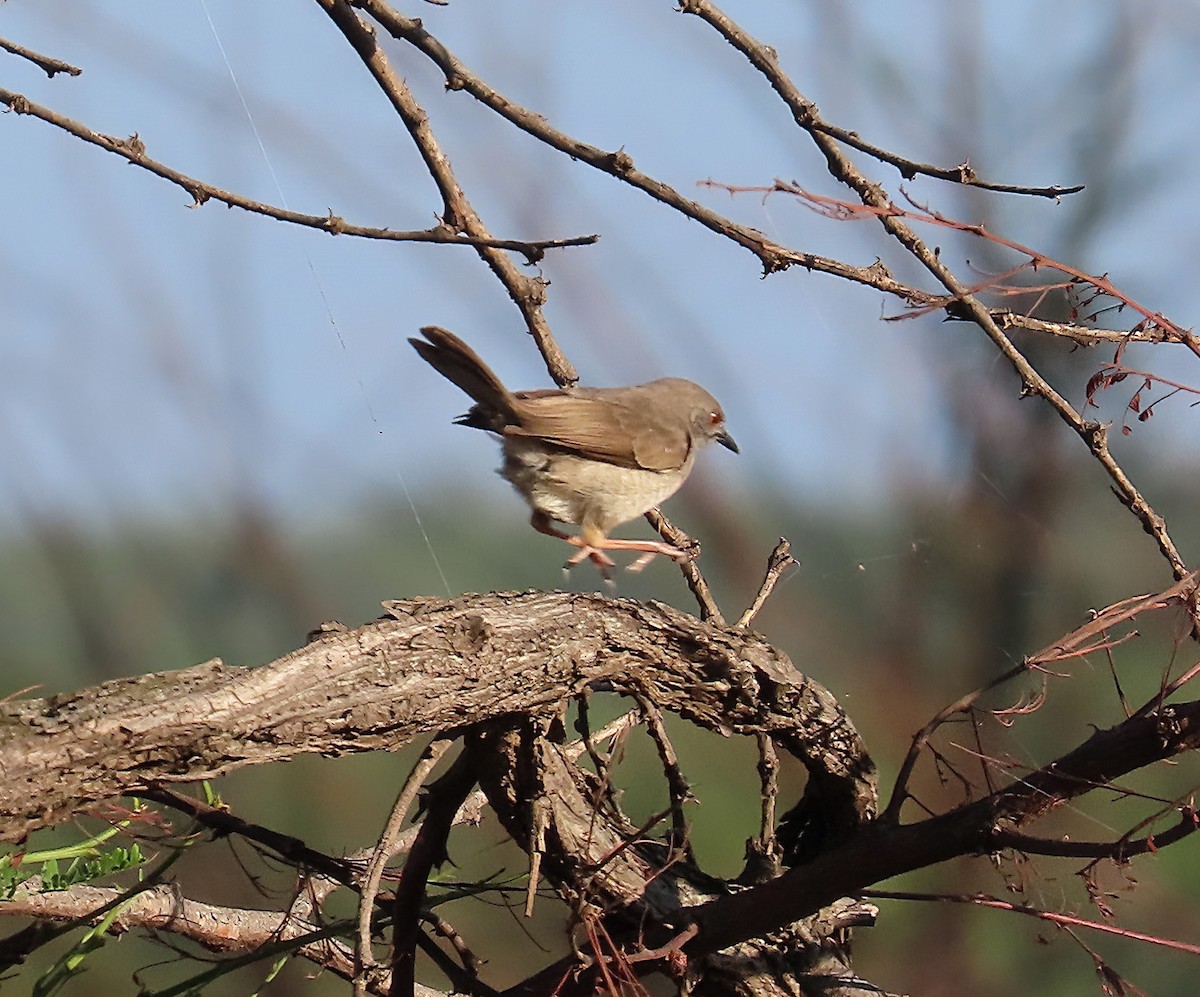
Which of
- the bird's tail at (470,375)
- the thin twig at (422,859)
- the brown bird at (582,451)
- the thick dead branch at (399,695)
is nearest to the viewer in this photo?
the thick dead branch at (399,695)

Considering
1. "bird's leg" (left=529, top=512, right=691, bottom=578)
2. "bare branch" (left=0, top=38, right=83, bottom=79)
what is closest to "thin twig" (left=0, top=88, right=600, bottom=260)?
"bare branch" (left=0, top=38, right=83, bottom=79)

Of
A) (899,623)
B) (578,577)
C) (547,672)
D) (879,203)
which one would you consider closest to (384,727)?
(547,672)

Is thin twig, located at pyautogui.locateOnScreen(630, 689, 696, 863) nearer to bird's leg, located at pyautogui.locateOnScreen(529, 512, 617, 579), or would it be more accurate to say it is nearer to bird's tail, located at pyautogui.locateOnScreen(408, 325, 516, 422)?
bird's leg, located at pyautogui.locateOnScreen(529, 512, 617, 579)

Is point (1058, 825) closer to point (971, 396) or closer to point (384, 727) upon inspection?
point (971, 396)

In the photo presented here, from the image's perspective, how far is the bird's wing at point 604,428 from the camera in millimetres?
1760

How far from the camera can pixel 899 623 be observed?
2250 millimetres

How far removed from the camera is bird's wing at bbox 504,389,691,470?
5.77ft

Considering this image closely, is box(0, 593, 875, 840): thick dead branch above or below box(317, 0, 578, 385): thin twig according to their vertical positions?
below

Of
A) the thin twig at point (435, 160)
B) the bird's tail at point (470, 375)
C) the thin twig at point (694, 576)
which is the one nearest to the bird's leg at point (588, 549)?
the thin twig at point (694, 576)

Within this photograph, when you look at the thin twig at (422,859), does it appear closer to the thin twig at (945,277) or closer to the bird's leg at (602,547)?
the bird's leg at (602,547)

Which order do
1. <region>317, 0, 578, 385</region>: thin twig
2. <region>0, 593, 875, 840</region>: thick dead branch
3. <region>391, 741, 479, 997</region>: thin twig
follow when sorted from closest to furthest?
<region>0, 593, 875, 840</region>: thick dead branch < <region>391, 741, 479, 997</region>: thin twig < <region>317, 0, 578, 385</region>: thin twig

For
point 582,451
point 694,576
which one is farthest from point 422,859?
point 582,451

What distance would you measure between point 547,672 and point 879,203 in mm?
637

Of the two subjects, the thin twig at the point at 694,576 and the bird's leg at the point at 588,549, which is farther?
the bird's leg at the point at 588,549
